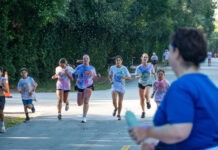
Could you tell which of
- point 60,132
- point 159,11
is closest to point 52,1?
point 60,132

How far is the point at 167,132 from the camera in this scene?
327cm

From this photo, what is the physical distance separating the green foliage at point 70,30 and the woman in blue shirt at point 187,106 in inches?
680

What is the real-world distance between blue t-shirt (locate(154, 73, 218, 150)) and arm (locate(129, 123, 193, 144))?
34 mm

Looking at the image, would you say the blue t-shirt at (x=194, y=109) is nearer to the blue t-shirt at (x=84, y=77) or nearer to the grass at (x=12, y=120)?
the grass at (x=12, y=120)

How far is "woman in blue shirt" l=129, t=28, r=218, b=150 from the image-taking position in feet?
10.7

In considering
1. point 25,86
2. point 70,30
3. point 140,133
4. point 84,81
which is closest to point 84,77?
point 84,81

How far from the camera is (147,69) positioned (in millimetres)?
16422

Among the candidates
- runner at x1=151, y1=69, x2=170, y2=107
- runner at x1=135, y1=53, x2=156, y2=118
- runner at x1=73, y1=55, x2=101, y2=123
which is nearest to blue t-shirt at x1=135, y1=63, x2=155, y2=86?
runner at x1=135, y1=53, x2=156, y2=118

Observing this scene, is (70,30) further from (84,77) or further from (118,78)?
(84,77)

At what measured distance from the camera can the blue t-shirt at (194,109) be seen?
10.7 feet

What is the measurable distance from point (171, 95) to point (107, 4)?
32.8 metres

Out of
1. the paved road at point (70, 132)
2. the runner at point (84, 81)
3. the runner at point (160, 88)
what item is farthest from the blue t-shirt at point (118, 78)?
the runner at point (160, 88)

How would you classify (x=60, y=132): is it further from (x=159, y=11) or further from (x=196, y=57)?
(x=159, y=11)

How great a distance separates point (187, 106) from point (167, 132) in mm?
191
